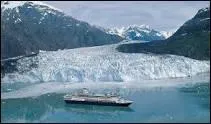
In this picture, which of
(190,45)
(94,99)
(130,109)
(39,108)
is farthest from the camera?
(190,45)

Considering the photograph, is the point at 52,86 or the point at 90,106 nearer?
the point at 90,106

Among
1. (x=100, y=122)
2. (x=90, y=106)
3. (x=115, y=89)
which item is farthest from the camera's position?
(x=115, y=89)

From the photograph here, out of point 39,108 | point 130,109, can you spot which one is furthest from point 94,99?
point 130,109

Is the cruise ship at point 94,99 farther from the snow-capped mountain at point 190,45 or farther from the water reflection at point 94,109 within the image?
the snow-capped mountain at point 190,45

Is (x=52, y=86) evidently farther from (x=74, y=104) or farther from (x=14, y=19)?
(x=14, y=19)

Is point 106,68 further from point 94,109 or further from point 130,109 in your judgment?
point 130,109

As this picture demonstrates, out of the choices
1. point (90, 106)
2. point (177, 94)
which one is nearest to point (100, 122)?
point (90, 106)
